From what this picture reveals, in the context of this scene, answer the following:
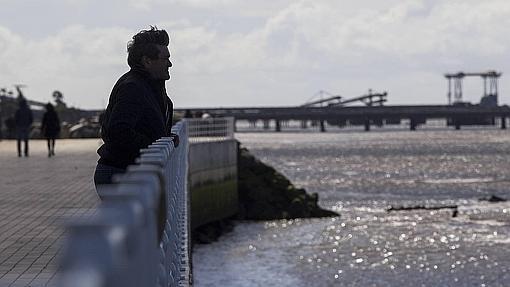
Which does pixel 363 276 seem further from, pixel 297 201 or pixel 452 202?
pixel 452 202

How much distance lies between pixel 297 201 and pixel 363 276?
12.1 metres

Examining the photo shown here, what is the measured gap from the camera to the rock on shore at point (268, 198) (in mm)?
36125

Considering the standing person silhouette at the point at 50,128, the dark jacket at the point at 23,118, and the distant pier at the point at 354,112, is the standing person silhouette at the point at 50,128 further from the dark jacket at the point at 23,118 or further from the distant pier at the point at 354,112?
the distant pier at the point at 354,112

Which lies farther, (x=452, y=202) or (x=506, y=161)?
(x=506, y=161)

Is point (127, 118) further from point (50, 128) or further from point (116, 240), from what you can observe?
point (50, 128)

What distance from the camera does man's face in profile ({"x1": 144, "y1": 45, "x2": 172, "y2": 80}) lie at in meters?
7.07

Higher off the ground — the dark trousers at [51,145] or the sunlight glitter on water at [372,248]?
the dark trousers at [51,145]

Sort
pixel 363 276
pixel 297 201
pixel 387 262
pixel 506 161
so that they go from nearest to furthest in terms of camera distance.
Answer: pixel 363 276 → pixel 387 262 → pixel 297 201 → pixel 506 161

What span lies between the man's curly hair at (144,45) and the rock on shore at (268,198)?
1116 inches

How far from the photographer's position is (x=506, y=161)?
95.0m

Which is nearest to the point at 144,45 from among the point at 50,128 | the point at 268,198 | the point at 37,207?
the point at 37,207

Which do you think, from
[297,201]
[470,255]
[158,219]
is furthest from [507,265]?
[158,219]

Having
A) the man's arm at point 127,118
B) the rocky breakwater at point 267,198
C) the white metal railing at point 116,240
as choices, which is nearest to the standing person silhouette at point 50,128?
the rocky breakwater at point 267,198

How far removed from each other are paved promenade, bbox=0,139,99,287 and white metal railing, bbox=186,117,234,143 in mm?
2678
